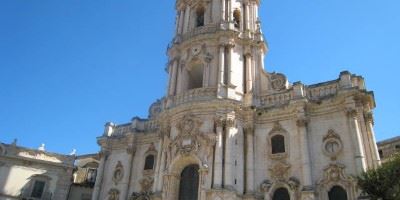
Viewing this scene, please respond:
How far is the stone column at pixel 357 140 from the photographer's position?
77.5 ft

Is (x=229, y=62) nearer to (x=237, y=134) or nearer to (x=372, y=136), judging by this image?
(x=237, y=134)

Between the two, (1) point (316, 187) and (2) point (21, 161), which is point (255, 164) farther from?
(2) point (21, 161)

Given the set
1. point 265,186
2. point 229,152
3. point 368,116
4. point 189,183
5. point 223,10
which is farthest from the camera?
point 223,10

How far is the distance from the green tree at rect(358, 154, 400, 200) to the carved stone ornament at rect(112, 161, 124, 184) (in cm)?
1827

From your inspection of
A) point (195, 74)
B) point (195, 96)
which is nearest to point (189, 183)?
point (195, 96)

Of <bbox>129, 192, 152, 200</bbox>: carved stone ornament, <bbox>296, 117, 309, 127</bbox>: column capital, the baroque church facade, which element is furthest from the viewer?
<bbox>129, 192, 152, 200</bbox>: carved stone ornament

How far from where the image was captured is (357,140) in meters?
24.5

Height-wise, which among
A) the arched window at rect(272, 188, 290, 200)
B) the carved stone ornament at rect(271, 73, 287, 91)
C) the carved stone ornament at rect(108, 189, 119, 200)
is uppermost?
the carved stone ornament at rect(271, 73, 287, 91)

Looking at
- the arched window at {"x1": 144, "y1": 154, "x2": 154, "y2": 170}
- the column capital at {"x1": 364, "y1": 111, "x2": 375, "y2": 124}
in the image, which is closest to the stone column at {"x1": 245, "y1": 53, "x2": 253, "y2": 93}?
the column capital at {"x1": 364, "y1": 111, "x2": 375, "y2": 124}

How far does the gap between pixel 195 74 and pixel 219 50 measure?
10.7 feet

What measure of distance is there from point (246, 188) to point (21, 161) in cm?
1931

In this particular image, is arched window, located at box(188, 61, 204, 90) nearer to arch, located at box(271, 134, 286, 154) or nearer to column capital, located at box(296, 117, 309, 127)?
arch, located at box(271, 134, 286, 154)

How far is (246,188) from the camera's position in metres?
25.8

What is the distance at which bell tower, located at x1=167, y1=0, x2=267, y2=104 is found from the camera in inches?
1176
